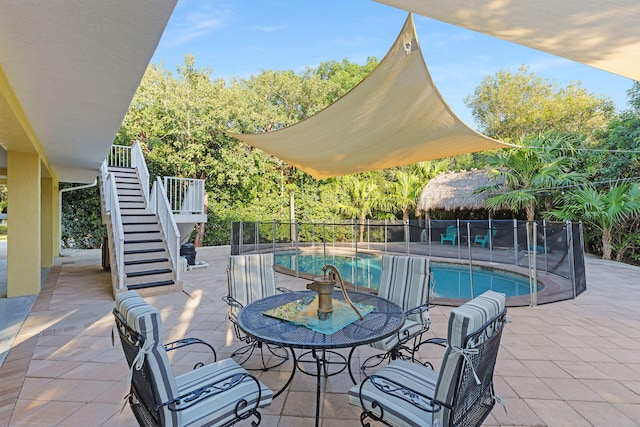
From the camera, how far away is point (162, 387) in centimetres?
159

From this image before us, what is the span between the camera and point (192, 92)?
45.3 feet

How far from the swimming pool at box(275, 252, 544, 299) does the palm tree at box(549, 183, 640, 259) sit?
369 centimetres

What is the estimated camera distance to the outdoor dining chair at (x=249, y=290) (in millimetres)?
3363

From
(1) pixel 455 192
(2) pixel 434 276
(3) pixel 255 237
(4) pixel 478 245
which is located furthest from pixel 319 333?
(1) pixel 455 192

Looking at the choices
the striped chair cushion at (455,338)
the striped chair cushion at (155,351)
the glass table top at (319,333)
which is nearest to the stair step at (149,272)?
the glass table top at (319,333)

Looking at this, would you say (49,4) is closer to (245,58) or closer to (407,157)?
(407,157)

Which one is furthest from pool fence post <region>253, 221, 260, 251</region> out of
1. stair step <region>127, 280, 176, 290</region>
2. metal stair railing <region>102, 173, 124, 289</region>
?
metal stair railing <region>102, 173, 124, 289</region>

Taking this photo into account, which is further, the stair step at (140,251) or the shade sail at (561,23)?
the stair step at (140,251)

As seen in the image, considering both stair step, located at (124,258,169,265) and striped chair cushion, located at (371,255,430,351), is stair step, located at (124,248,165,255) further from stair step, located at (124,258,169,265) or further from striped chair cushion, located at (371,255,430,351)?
striped chair cushion, located at (371,255,430,351)

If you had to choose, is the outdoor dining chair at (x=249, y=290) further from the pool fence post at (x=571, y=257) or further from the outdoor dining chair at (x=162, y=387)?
the pool fence post at (x=571, y=257)

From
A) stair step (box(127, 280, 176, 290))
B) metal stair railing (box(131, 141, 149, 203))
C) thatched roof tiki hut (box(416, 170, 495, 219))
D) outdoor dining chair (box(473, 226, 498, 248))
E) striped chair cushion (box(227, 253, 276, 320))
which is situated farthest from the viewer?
thatched roof tiki hut (box(416, 170, 495, 219))

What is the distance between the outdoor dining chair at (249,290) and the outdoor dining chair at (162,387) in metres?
1.36

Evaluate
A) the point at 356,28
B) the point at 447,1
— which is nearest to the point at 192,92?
the point at 356,28

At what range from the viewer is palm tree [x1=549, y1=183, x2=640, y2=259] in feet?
30.3
